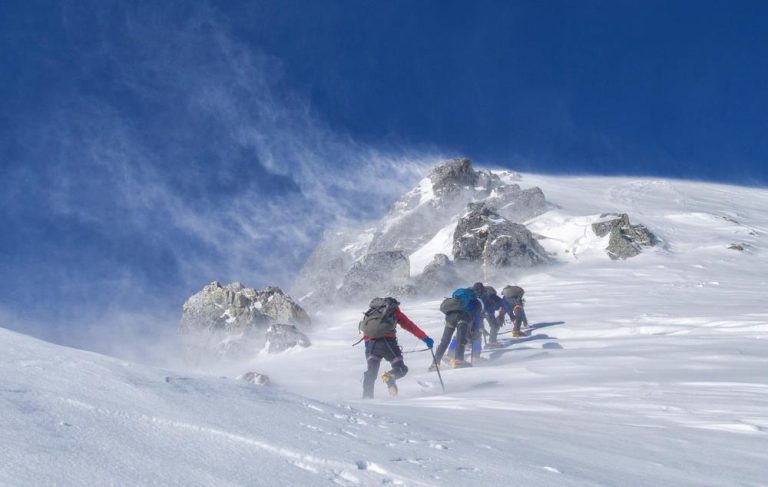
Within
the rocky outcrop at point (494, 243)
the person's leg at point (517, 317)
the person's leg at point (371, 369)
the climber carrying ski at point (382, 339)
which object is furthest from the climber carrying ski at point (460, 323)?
the rocky outcrop at point (494, 243)

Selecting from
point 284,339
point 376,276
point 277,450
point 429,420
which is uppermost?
point 376,276

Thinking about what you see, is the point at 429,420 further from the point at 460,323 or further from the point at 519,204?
the point at 519,204

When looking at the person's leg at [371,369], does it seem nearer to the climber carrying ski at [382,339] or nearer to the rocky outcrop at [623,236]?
the climber carrying ski at [382,339]

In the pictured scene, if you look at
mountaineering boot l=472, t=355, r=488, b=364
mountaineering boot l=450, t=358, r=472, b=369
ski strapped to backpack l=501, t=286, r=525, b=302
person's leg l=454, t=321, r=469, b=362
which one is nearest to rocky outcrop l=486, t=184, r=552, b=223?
ski strapped to backpack l=501, t=286, r=525, b=302

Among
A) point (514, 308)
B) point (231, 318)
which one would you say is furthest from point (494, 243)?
point (514, 308)

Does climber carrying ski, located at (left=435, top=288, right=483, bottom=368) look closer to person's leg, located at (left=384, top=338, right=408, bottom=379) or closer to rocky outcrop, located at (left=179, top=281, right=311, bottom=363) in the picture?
person's leg, located at (left=384, top=338, right=408, bottom=379)

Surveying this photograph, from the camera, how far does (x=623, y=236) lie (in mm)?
34406

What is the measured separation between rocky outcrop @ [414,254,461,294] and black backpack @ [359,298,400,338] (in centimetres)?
2002

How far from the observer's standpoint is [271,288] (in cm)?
3056

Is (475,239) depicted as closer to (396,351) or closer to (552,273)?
(552,273)

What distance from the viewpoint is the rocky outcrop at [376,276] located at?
1314 inches

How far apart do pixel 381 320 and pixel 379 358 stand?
0.60 m

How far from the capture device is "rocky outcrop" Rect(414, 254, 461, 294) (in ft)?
105

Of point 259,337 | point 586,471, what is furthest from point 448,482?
point 259,337
